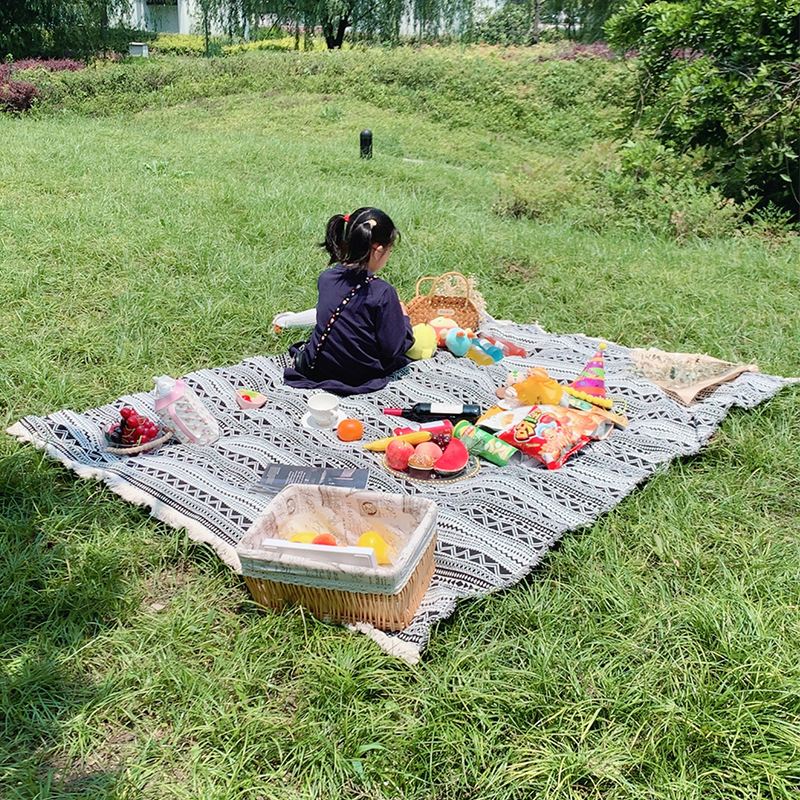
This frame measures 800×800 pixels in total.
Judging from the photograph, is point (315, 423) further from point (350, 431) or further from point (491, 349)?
point (491, 349)

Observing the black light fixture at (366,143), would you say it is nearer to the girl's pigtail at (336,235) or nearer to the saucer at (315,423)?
the girl's pigtail at (336,235)

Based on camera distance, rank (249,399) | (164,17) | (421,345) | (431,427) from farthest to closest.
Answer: (164,17), (421,345), (249,399), (431,427)

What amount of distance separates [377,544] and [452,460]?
0.74 m

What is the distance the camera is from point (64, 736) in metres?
1.83

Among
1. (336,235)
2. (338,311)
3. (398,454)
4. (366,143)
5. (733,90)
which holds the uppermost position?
(733,90)

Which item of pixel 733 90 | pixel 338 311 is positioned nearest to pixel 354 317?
pixel 338 311

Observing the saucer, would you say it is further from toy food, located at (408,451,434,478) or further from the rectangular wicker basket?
the rectangular wicker basket

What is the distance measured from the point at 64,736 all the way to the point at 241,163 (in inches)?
315

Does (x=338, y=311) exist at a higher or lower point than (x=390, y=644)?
higher

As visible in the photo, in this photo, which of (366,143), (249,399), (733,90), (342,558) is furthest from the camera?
(366,143)

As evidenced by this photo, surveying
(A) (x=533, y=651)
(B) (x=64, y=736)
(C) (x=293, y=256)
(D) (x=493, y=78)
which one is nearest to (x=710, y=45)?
(C) (x=293, y=256)

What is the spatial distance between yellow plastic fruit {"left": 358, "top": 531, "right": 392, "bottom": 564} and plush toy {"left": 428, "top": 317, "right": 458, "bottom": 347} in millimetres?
2000

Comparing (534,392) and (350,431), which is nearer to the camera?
(350,431)

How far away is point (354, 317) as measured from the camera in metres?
3.57
